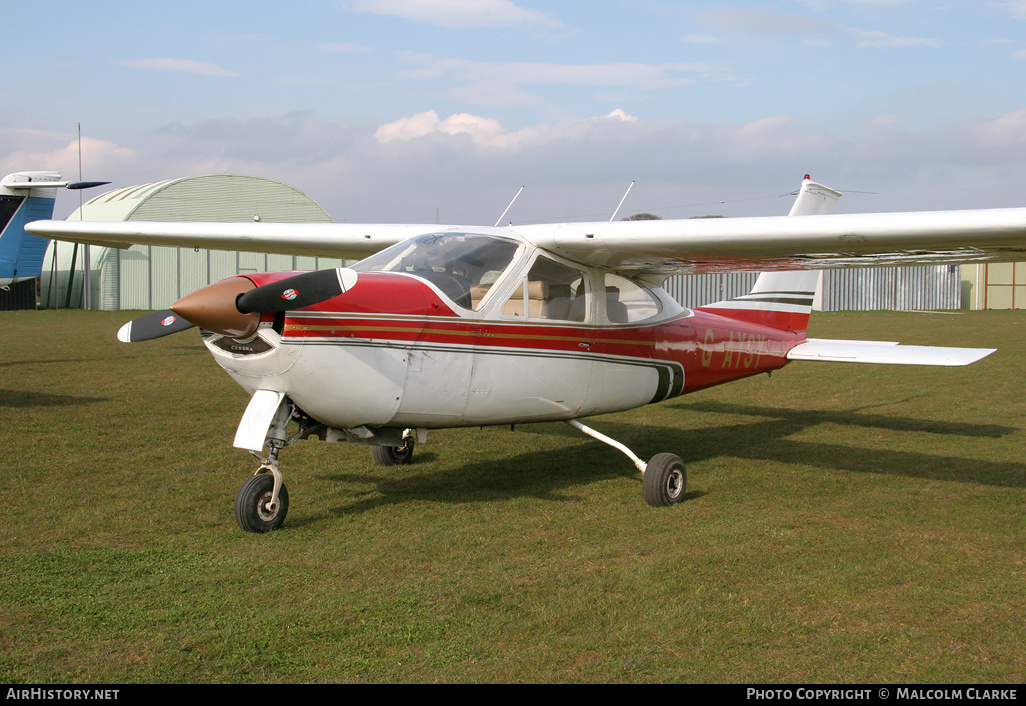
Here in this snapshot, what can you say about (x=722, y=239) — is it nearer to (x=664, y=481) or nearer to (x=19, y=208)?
(x=664, y=481)

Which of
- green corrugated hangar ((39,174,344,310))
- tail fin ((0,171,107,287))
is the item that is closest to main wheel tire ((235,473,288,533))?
tail fin ((0,171,107,287))

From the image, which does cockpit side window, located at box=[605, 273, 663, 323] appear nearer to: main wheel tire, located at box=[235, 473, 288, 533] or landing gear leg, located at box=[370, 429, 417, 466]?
landing gear leg, located at box=[370, 429, 417, 466]

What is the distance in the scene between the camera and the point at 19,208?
56.6 ft

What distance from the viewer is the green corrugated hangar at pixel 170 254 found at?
3988 cm

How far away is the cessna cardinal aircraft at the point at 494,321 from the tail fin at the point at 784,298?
30.1 inches

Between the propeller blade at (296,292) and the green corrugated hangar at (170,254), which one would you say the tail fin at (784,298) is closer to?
the propeller blade at (296,292)

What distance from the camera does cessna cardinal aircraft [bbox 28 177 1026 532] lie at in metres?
5.03

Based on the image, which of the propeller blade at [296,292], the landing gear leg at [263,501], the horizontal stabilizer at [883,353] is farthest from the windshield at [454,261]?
the horizontal stabilizer at [883,353]

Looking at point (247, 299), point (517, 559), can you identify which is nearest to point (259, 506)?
point (247, 299)

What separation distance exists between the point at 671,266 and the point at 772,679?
4530 mm

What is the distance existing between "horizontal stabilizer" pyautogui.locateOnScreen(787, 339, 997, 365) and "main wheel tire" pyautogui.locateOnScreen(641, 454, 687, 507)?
2.59 metres

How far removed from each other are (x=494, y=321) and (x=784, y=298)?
14.6ft

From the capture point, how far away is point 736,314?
888 centimetres
